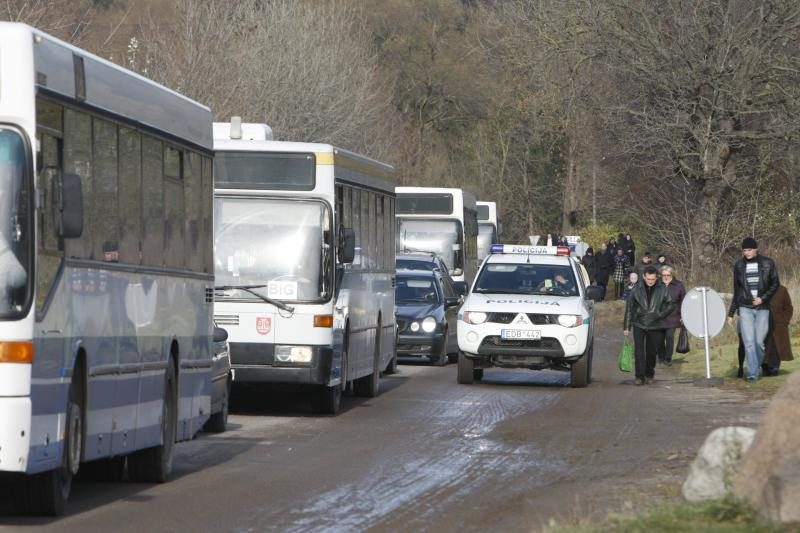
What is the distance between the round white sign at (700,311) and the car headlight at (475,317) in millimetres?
2982

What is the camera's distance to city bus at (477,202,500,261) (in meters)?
56.0

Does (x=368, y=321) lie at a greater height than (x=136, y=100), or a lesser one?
lesser

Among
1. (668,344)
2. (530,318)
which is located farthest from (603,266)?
(530,318)

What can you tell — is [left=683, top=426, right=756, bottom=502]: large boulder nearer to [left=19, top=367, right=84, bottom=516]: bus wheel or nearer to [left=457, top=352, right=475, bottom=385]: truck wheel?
[left=19, top=367, right=84, bottom=516]: bus wheel

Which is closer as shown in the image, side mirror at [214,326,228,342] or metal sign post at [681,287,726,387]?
side mirror at [214,326,228,342]

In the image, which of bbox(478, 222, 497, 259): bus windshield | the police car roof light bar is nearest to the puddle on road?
the police car roof light bar

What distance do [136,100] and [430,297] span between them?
1931 centimetres

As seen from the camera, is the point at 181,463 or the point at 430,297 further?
the point at 430,297

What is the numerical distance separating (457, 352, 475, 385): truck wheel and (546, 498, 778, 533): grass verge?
15963mm

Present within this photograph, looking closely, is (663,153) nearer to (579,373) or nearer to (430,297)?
(430,297)

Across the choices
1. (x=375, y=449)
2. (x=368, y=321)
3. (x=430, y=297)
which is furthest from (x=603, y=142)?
(x=375, y=449)

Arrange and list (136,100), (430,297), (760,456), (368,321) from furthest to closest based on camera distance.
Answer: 1. (430,297)
2. (368,321)
3. (136,100)
4. (760,456)

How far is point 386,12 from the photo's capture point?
77688 mm

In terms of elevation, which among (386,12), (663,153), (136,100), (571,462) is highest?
(386,12)
